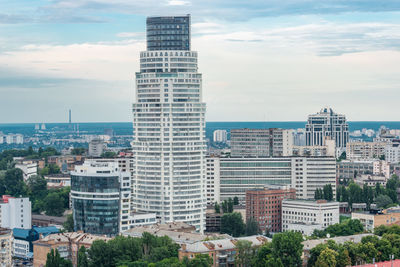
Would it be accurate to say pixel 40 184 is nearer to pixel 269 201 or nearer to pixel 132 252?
pixel 269 201

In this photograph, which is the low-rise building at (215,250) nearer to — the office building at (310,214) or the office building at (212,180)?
the office building at (310,214)

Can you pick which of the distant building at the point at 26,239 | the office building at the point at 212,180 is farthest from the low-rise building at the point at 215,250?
the office building at the point at 212,180

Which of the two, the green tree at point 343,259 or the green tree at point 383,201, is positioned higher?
the green tree at point 383,201

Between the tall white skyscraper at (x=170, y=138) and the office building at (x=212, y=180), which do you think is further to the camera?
the office building at (x=212, y=180)

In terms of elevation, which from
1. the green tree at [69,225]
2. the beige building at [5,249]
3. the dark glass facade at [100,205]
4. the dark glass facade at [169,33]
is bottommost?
the beige building at [5,249]

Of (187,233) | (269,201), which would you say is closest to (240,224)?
(269,201)
